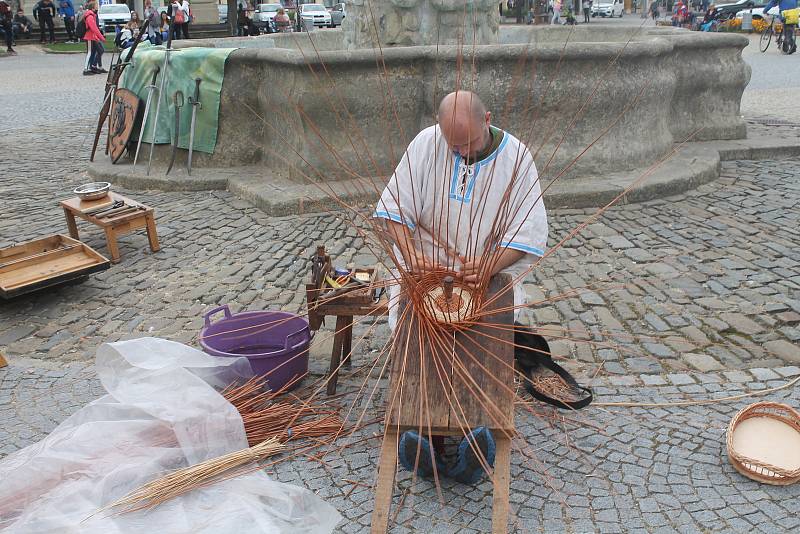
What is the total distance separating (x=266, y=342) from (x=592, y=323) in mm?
1614

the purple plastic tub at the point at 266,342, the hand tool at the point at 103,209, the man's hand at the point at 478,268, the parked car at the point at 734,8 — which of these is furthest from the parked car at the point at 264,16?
the man's hand at the point at 478,268

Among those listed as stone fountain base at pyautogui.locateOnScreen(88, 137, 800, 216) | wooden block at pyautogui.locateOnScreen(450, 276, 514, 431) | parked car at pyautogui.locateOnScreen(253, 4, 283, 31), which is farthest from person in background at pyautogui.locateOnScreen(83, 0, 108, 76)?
wooden block at pyautogui.locateOnScreen(450, 276, 514, 431)

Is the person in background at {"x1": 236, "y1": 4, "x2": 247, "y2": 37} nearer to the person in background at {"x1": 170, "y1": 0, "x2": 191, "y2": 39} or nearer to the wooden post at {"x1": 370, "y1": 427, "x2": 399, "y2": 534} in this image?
the person in background at {"x1": 170, "y1": 0, "x2": 191, "y2": 39}

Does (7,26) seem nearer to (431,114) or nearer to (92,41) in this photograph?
(92,41)

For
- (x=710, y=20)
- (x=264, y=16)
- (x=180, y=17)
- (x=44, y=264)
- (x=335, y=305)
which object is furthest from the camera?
(x=264, y=16)

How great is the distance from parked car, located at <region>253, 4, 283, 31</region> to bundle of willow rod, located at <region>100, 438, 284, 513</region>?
2268cm

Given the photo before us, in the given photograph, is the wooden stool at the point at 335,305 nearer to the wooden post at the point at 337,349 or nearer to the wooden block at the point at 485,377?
the wooden post at the point at 337,349

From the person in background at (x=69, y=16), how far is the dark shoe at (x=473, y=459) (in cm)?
2407

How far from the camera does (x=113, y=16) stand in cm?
2320

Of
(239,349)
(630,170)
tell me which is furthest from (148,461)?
(630,170)

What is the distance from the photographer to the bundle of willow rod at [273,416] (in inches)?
114

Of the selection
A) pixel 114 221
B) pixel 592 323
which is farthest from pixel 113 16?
pixel 592 323

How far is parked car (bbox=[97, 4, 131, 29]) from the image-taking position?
23172 mm

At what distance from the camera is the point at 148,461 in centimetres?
256
